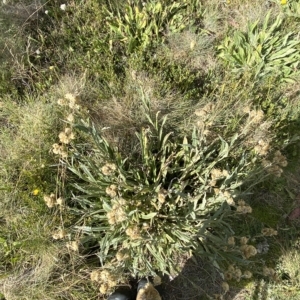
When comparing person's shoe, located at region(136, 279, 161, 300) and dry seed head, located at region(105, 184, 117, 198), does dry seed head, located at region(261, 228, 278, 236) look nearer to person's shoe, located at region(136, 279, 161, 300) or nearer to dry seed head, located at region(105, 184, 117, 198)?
person's shoe, located at region(136, 279, 161, 300)

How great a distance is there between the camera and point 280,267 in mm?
2633

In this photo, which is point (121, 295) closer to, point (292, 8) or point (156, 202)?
point (156, 202)

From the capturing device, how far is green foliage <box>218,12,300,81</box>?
279 centimetres

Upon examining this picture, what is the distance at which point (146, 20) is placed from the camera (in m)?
2.90

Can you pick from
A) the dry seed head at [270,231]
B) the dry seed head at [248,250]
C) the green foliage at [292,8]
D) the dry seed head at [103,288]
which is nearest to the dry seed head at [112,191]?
the dry seed head at [103,288]

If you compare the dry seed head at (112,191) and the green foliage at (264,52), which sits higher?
the green foliage at (264,52)

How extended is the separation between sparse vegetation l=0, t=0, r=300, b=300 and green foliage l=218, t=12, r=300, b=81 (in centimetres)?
1

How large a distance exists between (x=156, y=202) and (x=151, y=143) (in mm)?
454

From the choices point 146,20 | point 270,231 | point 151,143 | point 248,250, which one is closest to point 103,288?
point 248,250

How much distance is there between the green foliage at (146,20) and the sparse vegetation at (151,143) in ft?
0.04

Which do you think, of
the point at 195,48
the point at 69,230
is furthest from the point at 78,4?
the point at 69,230

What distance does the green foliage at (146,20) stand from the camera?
113 inches

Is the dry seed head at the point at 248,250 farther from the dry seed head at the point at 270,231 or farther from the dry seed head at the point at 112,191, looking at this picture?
the dry seed head at the point at 112,191

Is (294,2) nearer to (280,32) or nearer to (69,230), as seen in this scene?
(280,32)
